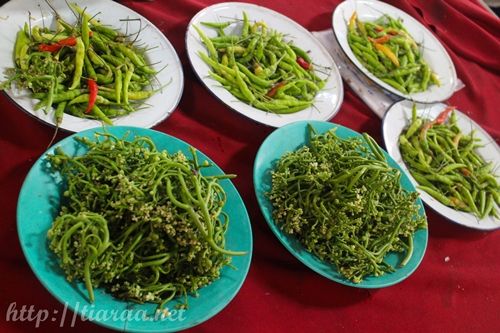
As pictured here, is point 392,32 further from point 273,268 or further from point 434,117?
point 273,268

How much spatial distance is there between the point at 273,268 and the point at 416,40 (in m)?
2.00

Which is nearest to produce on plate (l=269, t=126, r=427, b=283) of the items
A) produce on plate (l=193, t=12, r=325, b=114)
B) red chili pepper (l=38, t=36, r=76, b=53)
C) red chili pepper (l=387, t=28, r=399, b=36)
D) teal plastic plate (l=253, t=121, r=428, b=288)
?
teal plastic plate (l=253, t=121, r=428, b=288)

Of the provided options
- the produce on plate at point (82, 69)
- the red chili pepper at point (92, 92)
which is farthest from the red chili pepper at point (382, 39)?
the red chili pepper at point (92, 92)

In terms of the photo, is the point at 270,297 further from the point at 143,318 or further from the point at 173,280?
the point at 143,318

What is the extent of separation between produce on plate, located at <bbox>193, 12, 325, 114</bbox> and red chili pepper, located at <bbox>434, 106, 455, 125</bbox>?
0.69 m

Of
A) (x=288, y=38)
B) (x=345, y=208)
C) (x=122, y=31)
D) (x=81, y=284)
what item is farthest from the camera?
(x=288, y=38)

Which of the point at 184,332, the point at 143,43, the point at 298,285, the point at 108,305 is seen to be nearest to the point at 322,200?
the point at 298,285

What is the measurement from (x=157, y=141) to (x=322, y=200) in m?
0.58

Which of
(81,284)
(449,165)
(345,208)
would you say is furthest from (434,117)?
(81,284)

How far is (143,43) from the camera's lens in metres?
1.85

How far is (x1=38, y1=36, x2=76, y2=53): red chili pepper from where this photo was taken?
158 cm

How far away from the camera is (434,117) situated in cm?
242

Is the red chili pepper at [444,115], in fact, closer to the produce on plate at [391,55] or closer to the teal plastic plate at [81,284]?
the produce on plate at [391,55]

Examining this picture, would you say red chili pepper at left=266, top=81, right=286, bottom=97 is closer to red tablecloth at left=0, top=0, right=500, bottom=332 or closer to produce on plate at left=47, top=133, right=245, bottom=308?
red tablecloth at left=0, top=0, right=500, bottom=332
